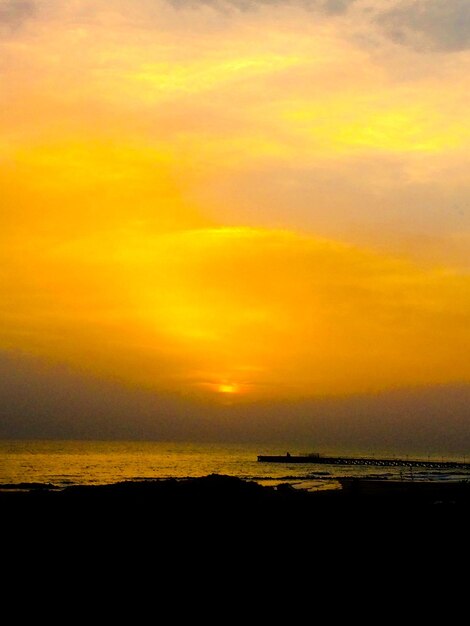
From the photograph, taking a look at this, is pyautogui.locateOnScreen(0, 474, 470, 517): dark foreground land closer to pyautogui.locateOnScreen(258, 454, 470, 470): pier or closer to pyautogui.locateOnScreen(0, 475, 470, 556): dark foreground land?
pyautogui.locateOnScreen(0, 475, 470, 556): dark foreground land

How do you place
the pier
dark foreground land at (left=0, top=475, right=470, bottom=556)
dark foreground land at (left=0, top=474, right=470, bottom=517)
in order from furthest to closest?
the pier, dark foreground land at (left=0, top=474, right=470, bottom=517), dark foreground land at (left=0, top=475, right=470, bottom=556)

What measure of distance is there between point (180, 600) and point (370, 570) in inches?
233

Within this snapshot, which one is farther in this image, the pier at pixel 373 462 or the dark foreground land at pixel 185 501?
the pier at pixel 373 462

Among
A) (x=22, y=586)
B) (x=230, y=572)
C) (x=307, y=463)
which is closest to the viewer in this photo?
(x=22, y=586)

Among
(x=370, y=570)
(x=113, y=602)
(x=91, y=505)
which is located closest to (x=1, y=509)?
(x=91, y=505)

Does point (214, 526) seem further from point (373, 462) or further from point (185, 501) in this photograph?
point (373, 462)

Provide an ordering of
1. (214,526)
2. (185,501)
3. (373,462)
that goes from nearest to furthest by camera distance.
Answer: (214,526) < (185,501) < (373,462)

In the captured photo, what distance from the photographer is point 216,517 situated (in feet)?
81.8

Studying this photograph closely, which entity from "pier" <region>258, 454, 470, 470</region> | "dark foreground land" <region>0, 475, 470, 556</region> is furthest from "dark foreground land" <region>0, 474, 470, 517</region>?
"pier" <region>258, 454, 470, 470</region>

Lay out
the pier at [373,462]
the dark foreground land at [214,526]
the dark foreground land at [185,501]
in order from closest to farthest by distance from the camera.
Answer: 1. the dark foreground land at [214,526]
2. the dark foreground land at [185,501]
3. the pier at [373,462]

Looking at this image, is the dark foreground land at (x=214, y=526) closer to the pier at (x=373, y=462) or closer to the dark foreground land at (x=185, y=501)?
the dark foreground land at (x=185, y=501)

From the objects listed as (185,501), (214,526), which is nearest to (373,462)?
(185,501)

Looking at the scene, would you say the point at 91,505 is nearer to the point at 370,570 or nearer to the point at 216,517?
the point at 216,517

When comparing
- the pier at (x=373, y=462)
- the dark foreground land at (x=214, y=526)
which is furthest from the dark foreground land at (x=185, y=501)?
the pier at (x=373, y=462)
